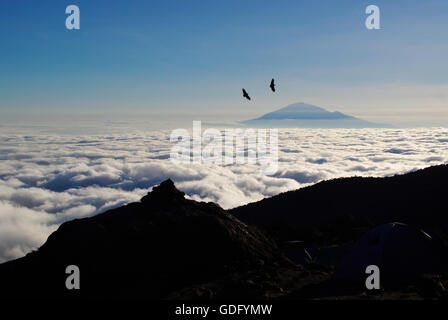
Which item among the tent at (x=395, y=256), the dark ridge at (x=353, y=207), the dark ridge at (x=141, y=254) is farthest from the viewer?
the dark ridge at (x=353, y=207)

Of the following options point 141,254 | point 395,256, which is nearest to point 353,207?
point 395,256

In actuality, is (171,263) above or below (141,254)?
below

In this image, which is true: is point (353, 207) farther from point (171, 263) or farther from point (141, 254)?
point (141, 254)

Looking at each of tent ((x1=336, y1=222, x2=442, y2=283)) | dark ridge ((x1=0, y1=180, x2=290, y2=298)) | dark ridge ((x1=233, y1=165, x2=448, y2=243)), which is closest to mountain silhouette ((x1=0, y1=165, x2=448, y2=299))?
dark ridge ((x1=0, y1=180, x2=290, y2=298))

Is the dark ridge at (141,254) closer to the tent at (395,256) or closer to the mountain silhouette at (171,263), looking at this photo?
the mountain silhouette at (171,263)

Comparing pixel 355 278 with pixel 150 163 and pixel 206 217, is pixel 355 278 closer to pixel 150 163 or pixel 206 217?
pixel 206 217

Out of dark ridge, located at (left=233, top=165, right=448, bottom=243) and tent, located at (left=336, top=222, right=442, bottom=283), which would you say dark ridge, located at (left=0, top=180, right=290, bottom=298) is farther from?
dark ridge, located at (left=233, top=165, right=448, bottom=243)

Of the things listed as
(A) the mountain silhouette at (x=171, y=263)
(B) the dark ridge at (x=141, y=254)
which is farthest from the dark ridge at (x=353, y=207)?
(B) the dark ridge at (x=141, y=254)

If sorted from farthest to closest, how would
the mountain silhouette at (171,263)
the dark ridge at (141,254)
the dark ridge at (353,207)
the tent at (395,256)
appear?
the dark ridge at (353,207) < the dark ridge at (141,254) < the tent at (395,256) < the mountain silhouette at (171,263)
